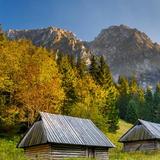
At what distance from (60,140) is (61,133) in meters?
1.40

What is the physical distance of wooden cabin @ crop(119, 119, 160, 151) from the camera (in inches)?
2361

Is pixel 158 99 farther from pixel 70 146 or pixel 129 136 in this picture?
pixel 70 146

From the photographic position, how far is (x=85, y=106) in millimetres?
64500

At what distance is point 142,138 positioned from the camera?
2383 inches

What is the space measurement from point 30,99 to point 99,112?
16688 millimetres

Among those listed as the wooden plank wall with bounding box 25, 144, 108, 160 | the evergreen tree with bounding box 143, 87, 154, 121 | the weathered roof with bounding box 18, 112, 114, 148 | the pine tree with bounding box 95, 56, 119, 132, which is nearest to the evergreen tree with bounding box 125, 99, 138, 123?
the evergreen tree with bounding box 143, 87, 154, 121

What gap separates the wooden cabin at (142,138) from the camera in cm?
5997

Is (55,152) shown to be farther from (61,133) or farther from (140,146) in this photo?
(140,146)

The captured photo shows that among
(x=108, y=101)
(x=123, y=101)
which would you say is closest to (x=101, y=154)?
(x=108, y=101)

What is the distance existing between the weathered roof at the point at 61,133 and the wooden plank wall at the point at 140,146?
52.0 ft

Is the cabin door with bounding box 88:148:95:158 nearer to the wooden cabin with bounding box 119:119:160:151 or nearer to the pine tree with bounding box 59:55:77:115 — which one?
the wooden cabin with bounding box 119:119:160:151

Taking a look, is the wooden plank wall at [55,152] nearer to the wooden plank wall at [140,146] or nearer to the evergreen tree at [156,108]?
the wooden plank wall at [140,146]

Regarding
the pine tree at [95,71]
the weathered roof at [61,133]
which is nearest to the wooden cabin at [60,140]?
the weathered roof at [61,133]

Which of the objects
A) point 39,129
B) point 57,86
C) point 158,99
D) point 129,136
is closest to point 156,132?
point 129,136
